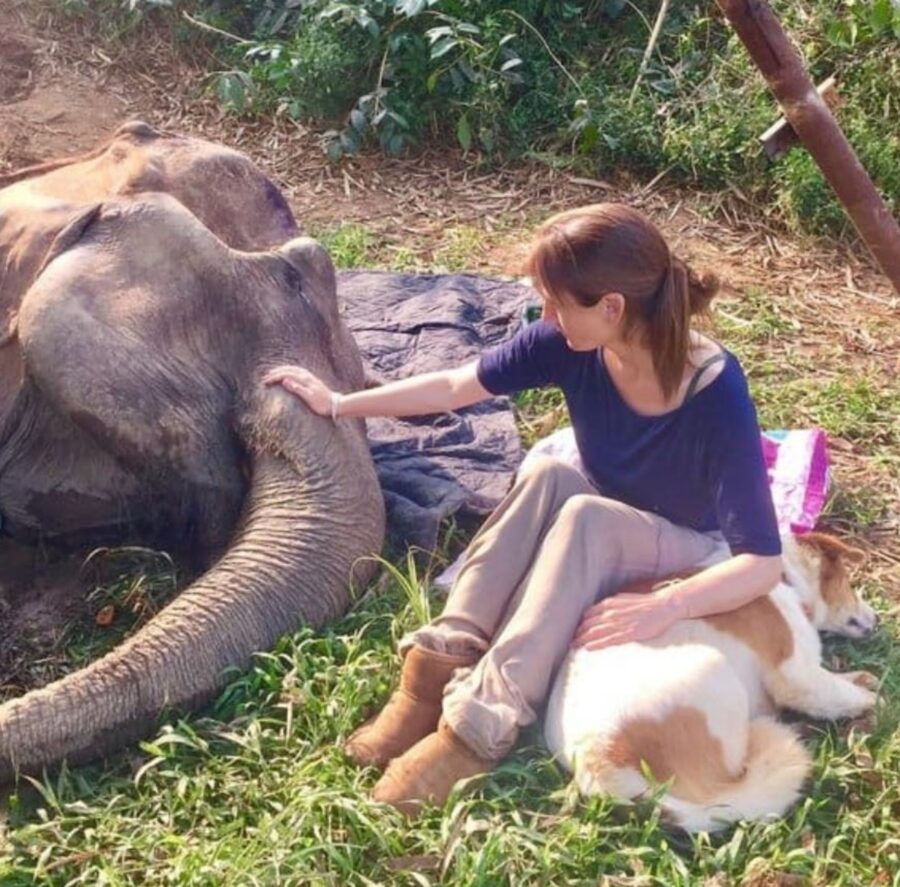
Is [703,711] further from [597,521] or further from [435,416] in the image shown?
[435,416]

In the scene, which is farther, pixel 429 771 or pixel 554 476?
pixel 554 476

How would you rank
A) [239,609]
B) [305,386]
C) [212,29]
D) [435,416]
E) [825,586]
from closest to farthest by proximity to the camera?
[239,609]
[825,586]
[305,386]
[435,416]
[212,29]

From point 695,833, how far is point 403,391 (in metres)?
1.45

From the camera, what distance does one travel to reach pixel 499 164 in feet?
24.8

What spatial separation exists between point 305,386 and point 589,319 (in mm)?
915

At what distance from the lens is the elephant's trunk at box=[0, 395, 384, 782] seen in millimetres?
3271

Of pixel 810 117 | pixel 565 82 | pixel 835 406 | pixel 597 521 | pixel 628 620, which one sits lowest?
pixel 835 406

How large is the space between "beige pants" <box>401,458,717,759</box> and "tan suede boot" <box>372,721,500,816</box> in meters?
0.03

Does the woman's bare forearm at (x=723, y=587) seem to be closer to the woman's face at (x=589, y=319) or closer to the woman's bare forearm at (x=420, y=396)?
the woman's face at (x=589, y=319)

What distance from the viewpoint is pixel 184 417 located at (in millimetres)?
3955

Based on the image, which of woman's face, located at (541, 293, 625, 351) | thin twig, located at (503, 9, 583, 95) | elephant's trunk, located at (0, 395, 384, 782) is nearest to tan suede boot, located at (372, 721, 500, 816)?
elephant's trunk, located at (0, 395, 384, 782)

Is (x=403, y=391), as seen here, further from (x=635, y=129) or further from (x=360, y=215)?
(x=635, y=129)

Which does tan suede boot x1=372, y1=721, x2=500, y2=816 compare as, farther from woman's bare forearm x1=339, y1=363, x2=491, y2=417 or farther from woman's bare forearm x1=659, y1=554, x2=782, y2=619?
woman's bare forearm x1=339, y1=363, x2=491, y2=417

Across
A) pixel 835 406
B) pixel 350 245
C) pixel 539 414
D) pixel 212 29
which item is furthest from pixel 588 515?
pixel 212 29
